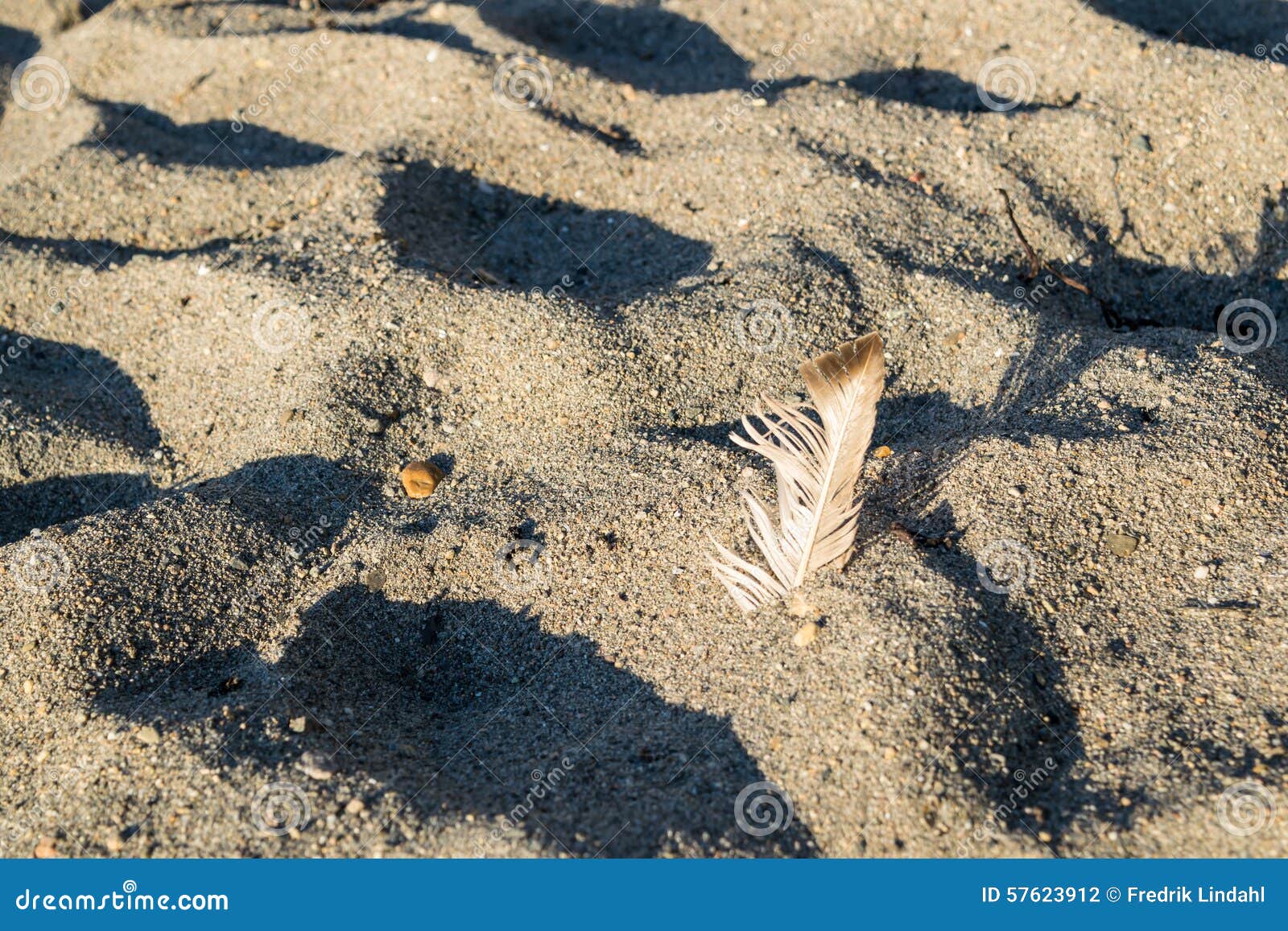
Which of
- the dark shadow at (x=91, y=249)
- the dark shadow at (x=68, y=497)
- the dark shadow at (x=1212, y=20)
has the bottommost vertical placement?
the dark shadow at (x=68, y=497)

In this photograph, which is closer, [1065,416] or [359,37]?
[1065,416]

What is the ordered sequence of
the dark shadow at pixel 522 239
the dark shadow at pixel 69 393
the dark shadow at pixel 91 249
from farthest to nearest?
the dark shadow at pixel 91 249 → the dark shadow at pixel 522 239 → the dark shadow at pixel 69 393

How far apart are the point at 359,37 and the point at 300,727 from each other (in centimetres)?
445

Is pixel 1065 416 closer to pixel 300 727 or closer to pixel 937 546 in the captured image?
pixel 937 546

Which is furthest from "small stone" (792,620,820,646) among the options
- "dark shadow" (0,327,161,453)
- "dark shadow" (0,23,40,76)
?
"dark shadow" (0,23,40,76)

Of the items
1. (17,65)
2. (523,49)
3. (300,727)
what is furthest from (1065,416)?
(17,65)

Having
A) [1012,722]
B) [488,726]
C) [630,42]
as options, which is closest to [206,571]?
[488,726]

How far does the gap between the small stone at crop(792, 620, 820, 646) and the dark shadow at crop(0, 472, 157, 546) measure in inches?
112

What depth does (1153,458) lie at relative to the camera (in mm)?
3801

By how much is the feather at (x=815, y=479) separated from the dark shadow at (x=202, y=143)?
353cm

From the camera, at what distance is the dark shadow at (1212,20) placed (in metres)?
6.12

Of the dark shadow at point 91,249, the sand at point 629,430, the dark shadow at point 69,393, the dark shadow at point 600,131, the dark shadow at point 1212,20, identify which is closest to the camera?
the sand at point 629,430

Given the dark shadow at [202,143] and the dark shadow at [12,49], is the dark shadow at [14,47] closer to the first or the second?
the dark shadow at [12,49]

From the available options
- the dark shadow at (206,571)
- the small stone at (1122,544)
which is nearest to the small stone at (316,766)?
the dark shadow at (206,571)
